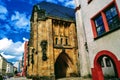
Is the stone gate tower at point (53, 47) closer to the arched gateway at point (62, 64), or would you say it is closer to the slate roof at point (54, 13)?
the arched gateway at point (62, 64)

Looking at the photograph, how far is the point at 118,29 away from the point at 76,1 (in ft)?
40.6

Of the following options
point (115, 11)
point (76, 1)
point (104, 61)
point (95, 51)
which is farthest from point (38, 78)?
point (115, 11)

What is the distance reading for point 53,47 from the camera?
2322cm

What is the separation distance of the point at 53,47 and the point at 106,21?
50.2 feet

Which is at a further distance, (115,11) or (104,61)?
(104,61)

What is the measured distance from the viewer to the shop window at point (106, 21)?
7899mm

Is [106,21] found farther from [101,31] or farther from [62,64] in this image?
[62,64]

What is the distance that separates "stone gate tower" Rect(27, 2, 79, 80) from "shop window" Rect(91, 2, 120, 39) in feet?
44.9

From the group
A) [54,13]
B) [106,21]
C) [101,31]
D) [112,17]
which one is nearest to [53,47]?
[54,13]

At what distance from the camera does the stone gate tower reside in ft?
72.9

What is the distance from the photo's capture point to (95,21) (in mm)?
9586

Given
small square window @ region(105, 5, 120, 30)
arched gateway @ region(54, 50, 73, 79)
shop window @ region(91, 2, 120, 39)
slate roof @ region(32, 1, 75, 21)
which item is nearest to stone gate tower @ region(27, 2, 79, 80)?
arched gateway @ region(54, 50, 73, 79)

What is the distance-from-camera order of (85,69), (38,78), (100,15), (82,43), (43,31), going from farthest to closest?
(43,31) < (38,78) < (82,43) < (85,69) < (100,15)

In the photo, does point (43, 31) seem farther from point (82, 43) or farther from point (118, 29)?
point (118, 29)
